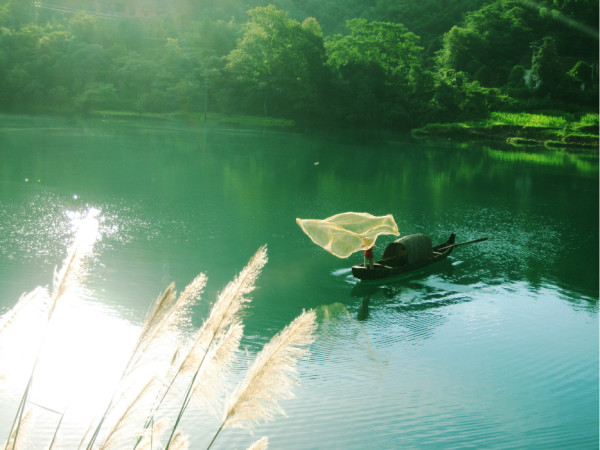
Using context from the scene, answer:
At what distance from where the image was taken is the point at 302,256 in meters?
10.6

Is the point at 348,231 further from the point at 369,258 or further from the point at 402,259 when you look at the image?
the point at 402,259

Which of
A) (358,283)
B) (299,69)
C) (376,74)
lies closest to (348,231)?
(358,283)

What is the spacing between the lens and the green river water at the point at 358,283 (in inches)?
219

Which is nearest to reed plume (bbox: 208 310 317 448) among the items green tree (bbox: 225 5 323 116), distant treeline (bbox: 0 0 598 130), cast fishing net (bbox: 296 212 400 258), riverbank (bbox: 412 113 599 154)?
cast fishing net (bbox: 296 212 400 258)

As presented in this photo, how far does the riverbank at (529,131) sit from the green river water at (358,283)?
43.5ft

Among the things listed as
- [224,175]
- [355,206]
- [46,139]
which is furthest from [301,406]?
[46,139]

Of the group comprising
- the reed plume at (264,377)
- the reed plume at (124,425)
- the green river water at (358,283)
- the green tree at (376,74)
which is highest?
the green tree at (376,74)

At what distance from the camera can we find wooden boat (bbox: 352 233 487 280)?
30.0 feet

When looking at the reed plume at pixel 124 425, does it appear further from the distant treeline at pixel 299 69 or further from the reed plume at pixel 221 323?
the distant treeline at pixel 299 69

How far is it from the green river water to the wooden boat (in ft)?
0.71

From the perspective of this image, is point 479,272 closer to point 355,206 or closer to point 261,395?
point 355,206

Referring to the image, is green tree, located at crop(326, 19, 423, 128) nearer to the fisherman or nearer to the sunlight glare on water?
the fisherman

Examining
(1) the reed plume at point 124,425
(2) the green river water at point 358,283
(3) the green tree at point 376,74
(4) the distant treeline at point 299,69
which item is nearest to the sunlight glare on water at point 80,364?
(2) the green river water at point 358,283

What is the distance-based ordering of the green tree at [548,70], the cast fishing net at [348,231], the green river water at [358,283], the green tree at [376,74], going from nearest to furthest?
the green river water at [358,283] < the cast fishing net at [348,231] < the green tree at [548,70] < the green tree at [376,74]
